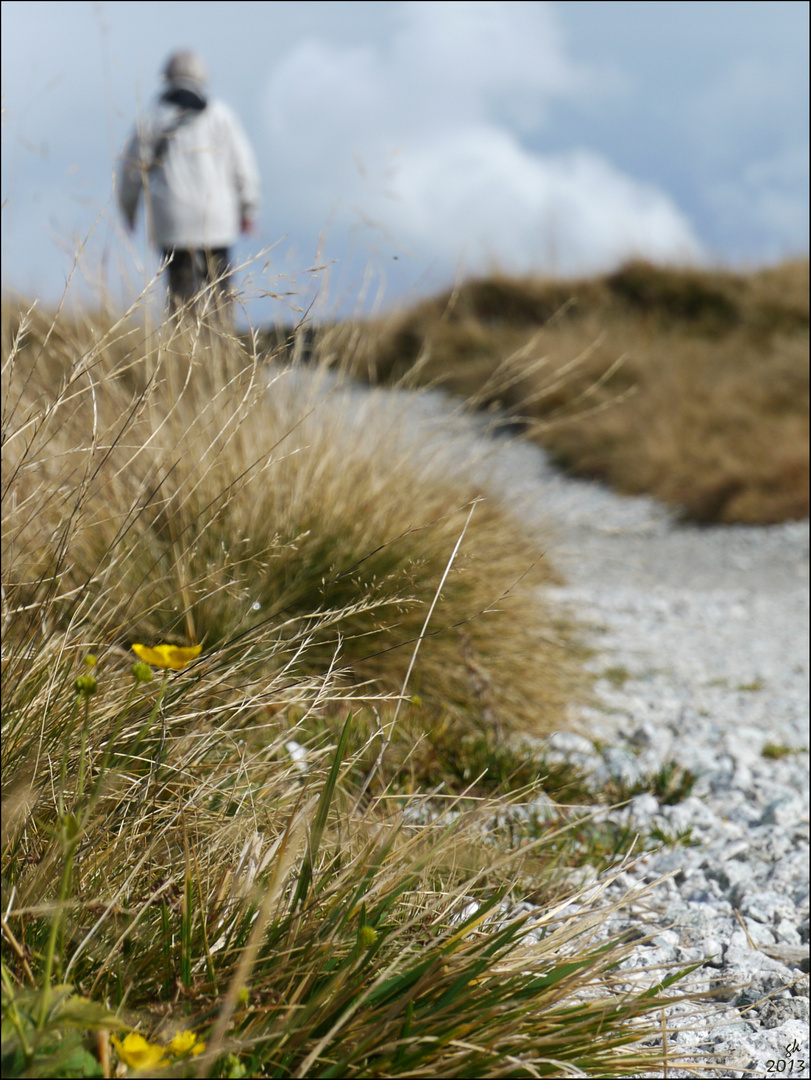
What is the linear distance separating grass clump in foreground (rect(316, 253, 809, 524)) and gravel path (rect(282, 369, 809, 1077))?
4.16ft

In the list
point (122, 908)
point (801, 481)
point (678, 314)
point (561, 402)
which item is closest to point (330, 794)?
point (122, 908)

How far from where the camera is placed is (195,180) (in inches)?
203

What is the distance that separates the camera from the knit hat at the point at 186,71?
16.8 feet

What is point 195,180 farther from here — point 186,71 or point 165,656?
point 165,656

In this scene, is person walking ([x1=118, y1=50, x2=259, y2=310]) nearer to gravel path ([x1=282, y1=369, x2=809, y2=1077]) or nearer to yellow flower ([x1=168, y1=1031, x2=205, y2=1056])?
gravel path ([x1=282, y1=369, x2=809, y2=1077])

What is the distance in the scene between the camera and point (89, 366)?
1251 millimetres

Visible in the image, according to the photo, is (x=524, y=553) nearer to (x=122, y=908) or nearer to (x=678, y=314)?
(x=122, y=908)

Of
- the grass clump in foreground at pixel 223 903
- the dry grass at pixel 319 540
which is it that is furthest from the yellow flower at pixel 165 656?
the dry grass at pixel 319 540

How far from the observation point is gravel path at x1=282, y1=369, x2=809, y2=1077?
151cm

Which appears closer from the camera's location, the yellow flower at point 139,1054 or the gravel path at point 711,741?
the yellow flower at point 139,1054

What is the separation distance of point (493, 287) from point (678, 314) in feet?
9.03

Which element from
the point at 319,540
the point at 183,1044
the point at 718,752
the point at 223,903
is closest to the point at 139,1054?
the point at 183,1044

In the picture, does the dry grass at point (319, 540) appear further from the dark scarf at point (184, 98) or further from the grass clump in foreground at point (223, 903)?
the dark scarf at point (184, 98)

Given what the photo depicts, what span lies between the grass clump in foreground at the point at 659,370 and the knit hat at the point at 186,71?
5.99 ft
